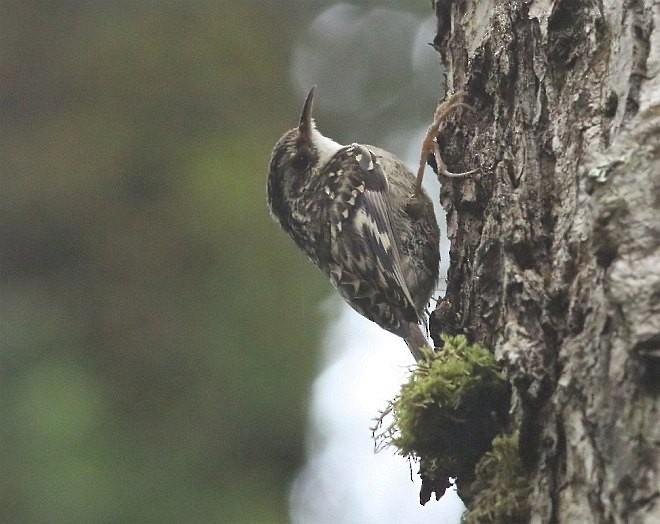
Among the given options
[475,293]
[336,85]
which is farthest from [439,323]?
[336,85]

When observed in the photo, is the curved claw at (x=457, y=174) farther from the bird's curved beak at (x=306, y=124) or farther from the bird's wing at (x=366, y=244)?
the bird's curved beak at (x=306, y=124)

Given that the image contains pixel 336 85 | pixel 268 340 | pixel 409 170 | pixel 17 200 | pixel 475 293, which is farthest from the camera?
pixel 336 85

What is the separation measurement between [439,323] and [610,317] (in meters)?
0.89

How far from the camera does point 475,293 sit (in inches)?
85.2

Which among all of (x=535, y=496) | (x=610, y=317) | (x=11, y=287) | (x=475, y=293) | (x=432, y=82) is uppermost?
(x=432, y=82)

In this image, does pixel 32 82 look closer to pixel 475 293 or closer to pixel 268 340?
pixel 268 340

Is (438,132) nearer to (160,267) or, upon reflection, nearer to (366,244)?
(366,244)

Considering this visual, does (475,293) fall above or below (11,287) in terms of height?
below

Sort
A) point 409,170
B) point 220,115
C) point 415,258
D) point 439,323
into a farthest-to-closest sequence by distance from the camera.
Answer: point 220,115 → point 409,170 → point 415,258 → point 439,323

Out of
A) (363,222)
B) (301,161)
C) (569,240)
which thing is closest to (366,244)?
(363,222)

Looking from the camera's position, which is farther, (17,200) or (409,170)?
(17,200)

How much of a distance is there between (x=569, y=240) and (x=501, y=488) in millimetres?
456

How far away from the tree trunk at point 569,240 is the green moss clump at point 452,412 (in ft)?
0.21

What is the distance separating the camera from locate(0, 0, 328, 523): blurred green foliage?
3.63 meters
